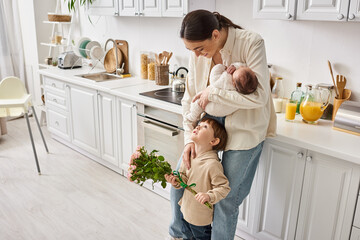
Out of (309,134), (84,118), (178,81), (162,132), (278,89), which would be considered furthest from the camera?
(84,118)

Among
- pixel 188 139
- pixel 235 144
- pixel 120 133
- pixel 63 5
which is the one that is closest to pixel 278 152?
pixel 235 144

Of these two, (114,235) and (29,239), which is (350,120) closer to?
(114,235)

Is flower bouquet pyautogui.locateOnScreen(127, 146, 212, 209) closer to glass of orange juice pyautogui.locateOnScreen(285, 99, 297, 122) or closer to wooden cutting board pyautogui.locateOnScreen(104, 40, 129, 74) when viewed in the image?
glass of orange juice pyautogui.locateOnScreen(285, 99, 297, 122)

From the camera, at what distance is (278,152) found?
1.97 metres

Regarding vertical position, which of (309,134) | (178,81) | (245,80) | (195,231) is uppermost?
(245,80)

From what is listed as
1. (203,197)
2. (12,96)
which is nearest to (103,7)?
(12,96)

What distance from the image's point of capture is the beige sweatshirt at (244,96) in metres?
1.65

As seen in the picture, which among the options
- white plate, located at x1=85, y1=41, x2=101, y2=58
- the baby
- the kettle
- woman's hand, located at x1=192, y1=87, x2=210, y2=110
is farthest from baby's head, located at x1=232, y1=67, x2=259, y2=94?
white plate, located at x1=85, y1=41, x2=101, y2=58

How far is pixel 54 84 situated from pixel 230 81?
100 inches

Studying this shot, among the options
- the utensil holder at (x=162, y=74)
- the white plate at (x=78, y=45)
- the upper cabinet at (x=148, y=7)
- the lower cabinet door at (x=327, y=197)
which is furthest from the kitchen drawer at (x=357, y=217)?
the white plate at (x=78, y=45)

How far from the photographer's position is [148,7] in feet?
9.20

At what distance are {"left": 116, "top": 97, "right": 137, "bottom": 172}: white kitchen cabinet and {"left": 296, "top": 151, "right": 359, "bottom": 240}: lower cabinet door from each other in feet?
4.77

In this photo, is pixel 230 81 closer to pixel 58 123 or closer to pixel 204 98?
pixel 204 98

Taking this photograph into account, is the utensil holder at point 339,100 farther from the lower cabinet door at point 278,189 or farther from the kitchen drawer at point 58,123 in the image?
the kitchen drawer at point 58,123
